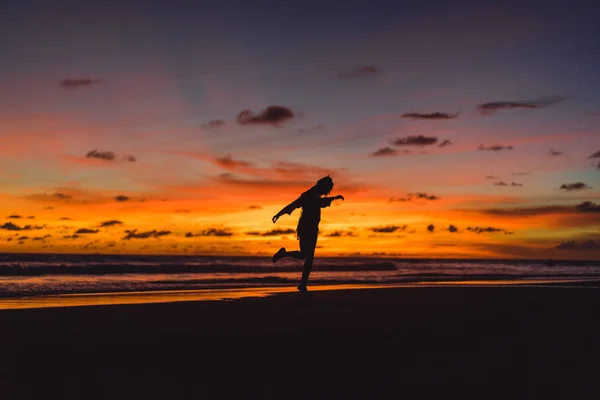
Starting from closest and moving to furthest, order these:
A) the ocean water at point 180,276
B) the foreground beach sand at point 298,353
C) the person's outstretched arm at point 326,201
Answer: the foreground beach sand at point 298,353, the person's outstretched arm at point 326,201, the ocean water at point 180,276

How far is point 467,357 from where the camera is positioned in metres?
6.94

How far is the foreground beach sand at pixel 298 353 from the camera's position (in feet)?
17.8

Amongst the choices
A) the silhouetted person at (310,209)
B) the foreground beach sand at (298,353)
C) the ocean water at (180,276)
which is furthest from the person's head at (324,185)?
the ocean water at (180,276)

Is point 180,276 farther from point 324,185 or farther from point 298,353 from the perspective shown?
point 298,353

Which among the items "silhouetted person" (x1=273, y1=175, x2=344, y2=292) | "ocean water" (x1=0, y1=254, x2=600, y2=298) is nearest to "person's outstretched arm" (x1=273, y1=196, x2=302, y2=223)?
"silhouetted person" (x1=273, y1=175, x2=344, y2=292)

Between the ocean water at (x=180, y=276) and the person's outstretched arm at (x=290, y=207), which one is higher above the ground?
the person's outstretched arm at (x=290, y=207)

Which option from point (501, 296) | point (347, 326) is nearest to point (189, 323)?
point (347, 326)

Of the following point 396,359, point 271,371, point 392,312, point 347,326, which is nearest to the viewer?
point 271,371

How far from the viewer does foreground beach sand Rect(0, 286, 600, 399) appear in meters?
5.43

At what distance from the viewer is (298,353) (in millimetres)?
7277

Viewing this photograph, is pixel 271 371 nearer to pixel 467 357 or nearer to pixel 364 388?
pixel 364 388

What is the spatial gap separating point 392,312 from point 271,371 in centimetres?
620

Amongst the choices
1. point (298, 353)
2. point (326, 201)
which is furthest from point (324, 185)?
point (298, 353)

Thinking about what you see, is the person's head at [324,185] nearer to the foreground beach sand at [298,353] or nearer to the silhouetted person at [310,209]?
the silhouetted person at [310,209]
